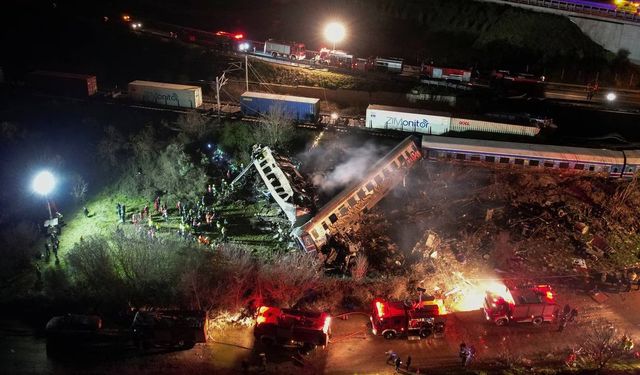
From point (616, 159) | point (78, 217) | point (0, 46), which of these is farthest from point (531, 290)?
point (0, 46)

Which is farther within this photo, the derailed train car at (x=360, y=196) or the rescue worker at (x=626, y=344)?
the derailed train car at (x=360, y=196)

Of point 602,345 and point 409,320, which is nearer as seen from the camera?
point 602,345

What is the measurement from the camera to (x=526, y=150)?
28469 mm

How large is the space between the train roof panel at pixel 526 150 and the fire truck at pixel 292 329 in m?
14.0

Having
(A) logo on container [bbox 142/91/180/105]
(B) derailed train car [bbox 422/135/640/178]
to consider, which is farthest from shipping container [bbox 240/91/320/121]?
(B) derailed train car [bbox 422/135/640/178]

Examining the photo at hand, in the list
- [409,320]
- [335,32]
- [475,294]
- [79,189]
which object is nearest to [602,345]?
[475,294]

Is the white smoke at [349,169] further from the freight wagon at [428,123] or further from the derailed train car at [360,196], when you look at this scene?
the freight wagon at [428,123]

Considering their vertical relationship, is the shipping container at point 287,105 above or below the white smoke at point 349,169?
above

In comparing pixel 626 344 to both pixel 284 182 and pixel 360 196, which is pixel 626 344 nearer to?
pixel 360 196

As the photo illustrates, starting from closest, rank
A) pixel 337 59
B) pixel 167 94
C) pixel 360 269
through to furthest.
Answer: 1. pixel 360 269
2. pixel 167 94
3. pixel 337 59

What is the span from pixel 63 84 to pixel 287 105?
57.7ft

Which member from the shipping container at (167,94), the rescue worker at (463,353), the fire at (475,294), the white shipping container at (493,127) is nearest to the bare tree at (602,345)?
the fire at (475,294)

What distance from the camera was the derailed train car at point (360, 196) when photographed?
23.7 metres

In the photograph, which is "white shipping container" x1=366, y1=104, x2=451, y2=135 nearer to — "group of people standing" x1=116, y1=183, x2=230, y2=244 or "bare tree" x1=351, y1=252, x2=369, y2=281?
"group of people standing" x1=116, y1=183, x2=230, y2=244
